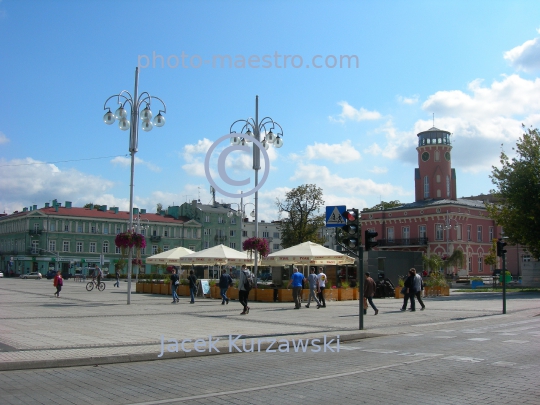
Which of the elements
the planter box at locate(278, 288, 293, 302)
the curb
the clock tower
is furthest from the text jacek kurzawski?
the clock tower

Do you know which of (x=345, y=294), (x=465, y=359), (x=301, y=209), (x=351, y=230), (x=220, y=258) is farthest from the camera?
(x=301, y=209)

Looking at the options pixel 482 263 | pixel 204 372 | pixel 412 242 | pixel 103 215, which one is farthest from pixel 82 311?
pixel 103 215

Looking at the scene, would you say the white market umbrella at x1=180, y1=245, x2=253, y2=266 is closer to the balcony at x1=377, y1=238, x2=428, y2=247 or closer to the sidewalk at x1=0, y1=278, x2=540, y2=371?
the sidewalk at x1=0, y1=278, x2=540, y2=371

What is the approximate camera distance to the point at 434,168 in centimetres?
7638

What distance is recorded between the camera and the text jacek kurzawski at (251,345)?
1226 centimetres

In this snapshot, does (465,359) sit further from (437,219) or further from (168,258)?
(437,219)

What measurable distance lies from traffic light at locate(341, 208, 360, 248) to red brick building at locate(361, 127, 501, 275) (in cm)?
5423

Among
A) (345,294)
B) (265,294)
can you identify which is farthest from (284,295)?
(345,294)

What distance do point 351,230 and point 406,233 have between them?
59785mm

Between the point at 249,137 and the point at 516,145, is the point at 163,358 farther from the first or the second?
the point at 516,145

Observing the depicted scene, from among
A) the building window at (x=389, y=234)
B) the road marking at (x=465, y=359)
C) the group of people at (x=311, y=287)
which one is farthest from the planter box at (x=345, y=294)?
the building window at (x=389, y=234)

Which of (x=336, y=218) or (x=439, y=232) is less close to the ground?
(x=439, y=232)

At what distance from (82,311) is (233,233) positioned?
89.9 meters

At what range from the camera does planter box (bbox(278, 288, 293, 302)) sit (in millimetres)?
27984
